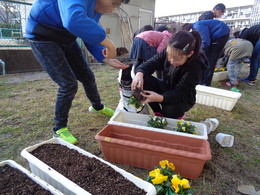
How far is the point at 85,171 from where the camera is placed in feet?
3.62

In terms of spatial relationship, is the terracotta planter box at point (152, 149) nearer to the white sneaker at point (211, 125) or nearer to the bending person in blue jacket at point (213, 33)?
the white sneaker at point (211, 125)

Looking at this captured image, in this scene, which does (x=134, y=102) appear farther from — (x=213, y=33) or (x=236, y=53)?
(x=236, y=53)

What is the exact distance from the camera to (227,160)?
5.09 ft

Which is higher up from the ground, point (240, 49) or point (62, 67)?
point (240, 49)

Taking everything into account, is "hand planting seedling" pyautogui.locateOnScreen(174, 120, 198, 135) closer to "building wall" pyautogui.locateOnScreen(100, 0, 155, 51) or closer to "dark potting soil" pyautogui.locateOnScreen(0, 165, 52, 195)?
"dark potting soil" pyautogui.locateOnScreen(0, 165, 52, 195)

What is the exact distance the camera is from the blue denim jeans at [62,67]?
141 centimetres

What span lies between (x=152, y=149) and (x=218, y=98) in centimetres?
183

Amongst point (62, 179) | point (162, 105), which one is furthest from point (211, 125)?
point (62, 179)

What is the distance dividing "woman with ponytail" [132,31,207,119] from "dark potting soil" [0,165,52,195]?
1.02 meters

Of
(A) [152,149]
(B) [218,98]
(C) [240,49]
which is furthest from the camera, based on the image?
(C) [240,49]

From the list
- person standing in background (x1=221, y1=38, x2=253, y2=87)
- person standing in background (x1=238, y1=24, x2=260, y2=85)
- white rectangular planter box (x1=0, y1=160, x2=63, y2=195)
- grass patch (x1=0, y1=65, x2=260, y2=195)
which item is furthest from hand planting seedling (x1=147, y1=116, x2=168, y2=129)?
person standing in background (x1=238, y1=24, x2=260, y2=85)

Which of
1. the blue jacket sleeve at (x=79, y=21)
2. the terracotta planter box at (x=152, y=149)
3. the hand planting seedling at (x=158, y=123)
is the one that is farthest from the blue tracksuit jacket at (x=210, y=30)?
the blue jacket sleeve at (x=79, y=21)

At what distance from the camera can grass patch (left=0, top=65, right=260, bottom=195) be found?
138 centimetres

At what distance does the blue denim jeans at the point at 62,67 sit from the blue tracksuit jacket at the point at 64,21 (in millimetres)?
72
